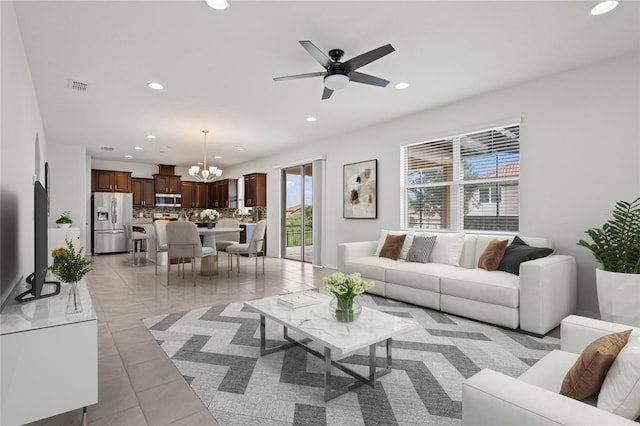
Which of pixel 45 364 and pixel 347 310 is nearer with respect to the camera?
pixel 45 364

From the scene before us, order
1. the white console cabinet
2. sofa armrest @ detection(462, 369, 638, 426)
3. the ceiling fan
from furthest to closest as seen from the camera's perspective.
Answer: the ceiling fan, the white console cabinet, sofa armrest @ detection(462, 369, 638, 426)

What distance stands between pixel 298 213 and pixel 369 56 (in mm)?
5211

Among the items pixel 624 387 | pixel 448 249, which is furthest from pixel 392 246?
pixel 624 387

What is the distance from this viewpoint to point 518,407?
984 mm

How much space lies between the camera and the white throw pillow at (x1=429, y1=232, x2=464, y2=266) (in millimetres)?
4066

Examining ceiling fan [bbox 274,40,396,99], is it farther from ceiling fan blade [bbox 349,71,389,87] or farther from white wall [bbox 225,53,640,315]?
white wall [bbox 225,53,640,315]

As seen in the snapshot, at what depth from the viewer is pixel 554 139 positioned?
3.65 metres

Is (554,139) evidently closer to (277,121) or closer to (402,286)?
(402,286)

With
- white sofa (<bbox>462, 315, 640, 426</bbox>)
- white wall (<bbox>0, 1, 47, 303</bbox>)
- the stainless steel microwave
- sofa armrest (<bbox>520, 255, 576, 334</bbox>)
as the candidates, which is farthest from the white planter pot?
the stainless steel microwave

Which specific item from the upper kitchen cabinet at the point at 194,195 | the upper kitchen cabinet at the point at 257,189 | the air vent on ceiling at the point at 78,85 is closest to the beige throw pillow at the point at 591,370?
the air vent on ceiling at the point at 78,85

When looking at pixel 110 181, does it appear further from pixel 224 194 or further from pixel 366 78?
pixel 366 78

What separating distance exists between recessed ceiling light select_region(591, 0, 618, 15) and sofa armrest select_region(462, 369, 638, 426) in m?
2.86

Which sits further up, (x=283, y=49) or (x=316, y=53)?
(x=283, y=49)

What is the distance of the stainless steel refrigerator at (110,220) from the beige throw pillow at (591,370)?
9.32m
